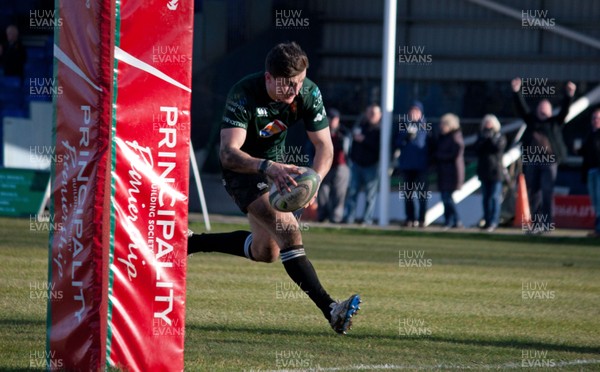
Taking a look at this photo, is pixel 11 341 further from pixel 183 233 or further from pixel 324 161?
pixel 324 161

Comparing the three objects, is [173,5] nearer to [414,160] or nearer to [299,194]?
[299,194]

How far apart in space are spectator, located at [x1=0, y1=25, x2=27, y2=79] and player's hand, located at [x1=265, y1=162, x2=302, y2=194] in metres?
17.3

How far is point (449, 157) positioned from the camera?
21.6 metres

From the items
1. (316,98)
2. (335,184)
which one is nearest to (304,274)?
(316,98)

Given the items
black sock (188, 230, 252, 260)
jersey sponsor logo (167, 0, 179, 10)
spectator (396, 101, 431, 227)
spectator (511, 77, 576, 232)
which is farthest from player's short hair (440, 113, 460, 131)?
jersey sponsor logo (167, 0, 179, 10)

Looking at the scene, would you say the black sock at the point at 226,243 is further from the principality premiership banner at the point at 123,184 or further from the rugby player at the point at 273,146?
the principality premiership banner at the point at 123,184

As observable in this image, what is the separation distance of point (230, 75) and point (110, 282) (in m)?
20.6

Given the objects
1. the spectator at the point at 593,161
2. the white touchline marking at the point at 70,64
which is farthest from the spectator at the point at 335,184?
the white touchline marking at the point at 70,64

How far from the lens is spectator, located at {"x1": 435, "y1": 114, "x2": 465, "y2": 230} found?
21.5 metres

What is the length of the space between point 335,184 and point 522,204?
12.3 feet

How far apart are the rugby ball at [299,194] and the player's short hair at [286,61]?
680 millimetres

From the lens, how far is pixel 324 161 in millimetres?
8383

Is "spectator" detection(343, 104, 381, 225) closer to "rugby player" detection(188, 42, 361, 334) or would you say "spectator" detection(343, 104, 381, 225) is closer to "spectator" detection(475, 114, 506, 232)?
"spectator" detection(475, 114, 506, 232)

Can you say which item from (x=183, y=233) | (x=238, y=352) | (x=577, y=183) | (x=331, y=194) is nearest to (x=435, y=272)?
(x=238, y=352)
